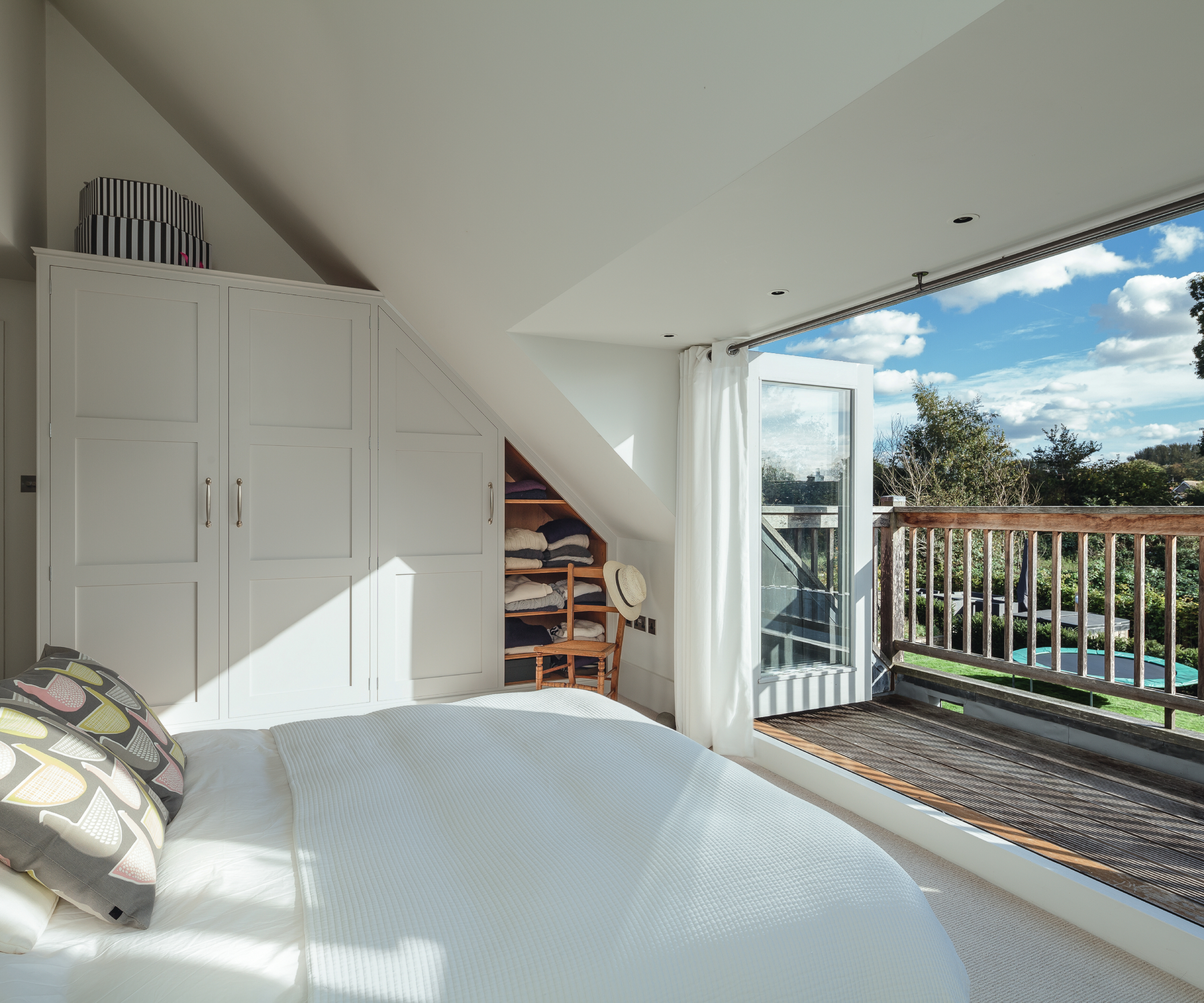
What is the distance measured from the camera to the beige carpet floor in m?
1.70

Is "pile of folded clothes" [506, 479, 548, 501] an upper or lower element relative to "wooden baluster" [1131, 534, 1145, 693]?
upper

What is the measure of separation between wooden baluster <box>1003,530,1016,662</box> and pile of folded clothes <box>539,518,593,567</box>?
2.22 metres

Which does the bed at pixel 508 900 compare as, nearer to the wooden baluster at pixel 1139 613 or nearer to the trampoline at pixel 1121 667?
the wooden baluster at pixel 1139 613

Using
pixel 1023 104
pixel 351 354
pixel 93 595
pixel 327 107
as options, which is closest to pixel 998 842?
pixel 1023 104

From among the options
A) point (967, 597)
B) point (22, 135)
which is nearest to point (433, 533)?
point (22, 135)

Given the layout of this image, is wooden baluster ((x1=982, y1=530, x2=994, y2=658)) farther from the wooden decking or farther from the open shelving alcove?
the open shelving alcove

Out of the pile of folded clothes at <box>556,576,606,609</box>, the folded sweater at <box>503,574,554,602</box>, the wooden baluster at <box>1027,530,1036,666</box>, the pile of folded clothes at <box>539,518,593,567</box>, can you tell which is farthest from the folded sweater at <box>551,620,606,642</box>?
the wooden baluster at <box>1027,530,1036,666</box>

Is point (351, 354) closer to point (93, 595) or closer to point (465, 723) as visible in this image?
point (93, 595)

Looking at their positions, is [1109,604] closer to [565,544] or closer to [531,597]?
[565,544]

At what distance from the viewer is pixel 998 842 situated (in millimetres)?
2193

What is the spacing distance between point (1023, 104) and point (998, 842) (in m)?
2.07

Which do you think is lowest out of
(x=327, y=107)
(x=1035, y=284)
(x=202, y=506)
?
(x=202, y=506)

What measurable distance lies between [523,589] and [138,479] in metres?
1.97

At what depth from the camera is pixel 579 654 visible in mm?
3662
